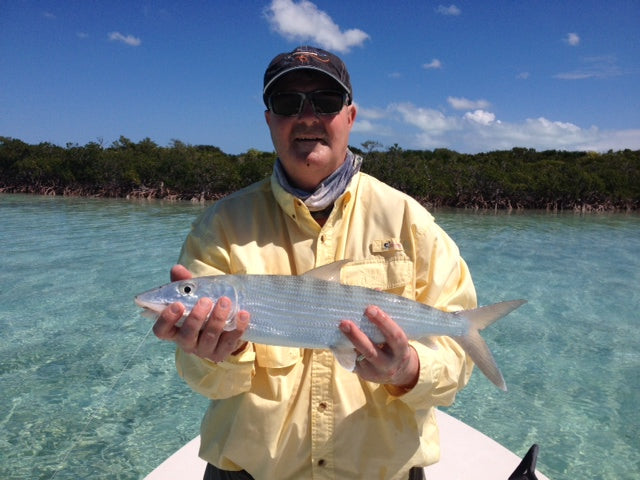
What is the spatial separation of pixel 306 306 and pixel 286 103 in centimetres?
92

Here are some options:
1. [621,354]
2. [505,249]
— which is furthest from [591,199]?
[621,354]

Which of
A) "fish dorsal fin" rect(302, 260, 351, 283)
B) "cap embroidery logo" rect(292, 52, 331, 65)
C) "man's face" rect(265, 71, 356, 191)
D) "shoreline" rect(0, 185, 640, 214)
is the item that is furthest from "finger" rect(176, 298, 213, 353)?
"shoreline" rect(0, 185, 640, 214)

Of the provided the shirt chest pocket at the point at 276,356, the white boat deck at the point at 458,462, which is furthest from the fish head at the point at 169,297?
the white boat deck at the point at 458,462

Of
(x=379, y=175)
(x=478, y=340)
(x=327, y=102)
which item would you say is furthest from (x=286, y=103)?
(x=379, y=175)

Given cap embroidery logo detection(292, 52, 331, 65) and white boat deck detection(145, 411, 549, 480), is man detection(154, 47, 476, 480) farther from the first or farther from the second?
white boat deck detection(145, 411, 549, 480)

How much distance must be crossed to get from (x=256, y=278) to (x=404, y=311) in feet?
2.17

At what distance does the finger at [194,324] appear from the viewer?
6.18 ft

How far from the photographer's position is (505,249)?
55.2ft

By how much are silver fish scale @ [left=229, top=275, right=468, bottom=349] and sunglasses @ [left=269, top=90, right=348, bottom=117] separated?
754 millimetres

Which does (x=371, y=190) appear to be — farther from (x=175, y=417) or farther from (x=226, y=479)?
(x=175, y=417)

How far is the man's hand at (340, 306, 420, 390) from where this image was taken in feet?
6.20

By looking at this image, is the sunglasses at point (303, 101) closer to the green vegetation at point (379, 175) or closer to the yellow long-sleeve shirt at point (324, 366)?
the yellow long-sleeve shirt at point (324, 366)

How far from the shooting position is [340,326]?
1.95 m

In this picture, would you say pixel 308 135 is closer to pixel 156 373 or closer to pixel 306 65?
pixel 306 65
